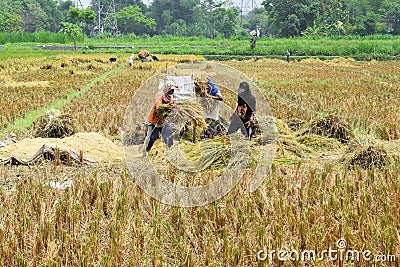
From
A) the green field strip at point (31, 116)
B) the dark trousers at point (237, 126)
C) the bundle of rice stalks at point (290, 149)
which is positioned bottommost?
the green field strip at point (31, 116)

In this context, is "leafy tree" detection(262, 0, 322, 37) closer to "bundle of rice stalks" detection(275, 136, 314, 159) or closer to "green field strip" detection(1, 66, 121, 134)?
"green field strip" detection(1, 66, 121, 134)

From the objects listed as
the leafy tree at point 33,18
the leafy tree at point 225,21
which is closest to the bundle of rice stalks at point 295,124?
the leafy tree at point 225,21

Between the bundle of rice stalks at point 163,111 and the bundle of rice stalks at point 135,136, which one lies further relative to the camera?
the bundle of rice stalks at point 135,136

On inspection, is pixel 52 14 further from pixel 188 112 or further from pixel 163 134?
pixel 163 134

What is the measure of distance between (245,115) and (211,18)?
57481 mm

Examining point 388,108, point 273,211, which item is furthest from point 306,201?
point 388,108

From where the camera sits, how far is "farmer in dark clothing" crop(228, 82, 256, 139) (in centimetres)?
614

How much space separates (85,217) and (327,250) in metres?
1.92

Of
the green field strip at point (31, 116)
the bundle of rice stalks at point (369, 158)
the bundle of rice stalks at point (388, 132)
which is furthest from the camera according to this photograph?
the green field strip at point (31, 116)

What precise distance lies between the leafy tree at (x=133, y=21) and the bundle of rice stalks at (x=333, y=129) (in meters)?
59.7

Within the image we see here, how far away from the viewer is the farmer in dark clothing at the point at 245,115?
20.2ft

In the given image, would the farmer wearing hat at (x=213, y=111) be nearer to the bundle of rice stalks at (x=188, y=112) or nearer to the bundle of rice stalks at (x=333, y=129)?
the bundle of rice stalks at (x=188, y=112)

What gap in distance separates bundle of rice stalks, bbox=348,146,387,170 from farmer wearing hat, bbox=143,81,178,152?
226cm

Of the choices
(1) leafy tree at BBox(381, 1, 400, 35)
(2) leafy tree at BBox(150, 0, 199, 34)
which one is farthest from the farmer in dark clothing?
(2) leafy tree at BBox(150, 0, 199, 34)
